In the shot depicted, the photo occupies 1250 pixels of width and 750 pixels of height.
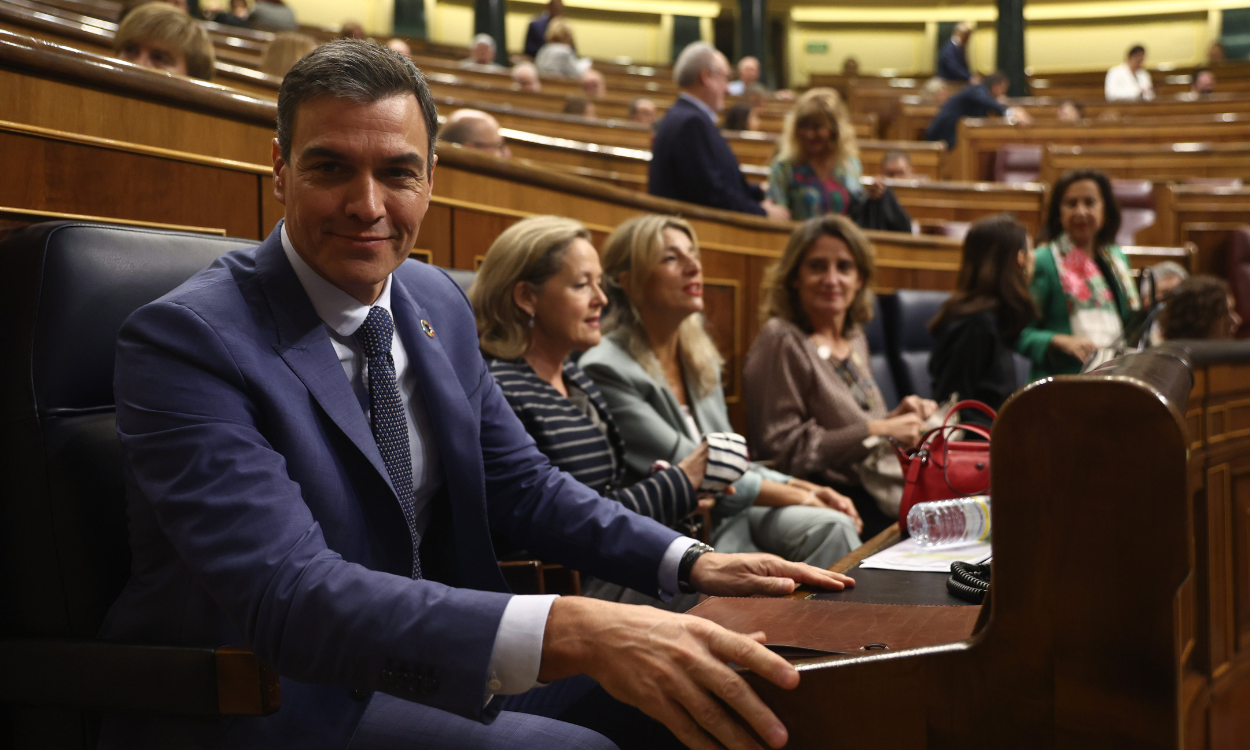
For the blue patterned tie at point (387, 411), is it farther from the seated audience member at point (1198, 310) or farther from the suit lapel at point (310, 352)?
the seated audience member at point (1198, 310)

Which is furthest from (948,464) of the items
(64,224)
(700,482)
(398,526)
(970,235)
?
(970,235)

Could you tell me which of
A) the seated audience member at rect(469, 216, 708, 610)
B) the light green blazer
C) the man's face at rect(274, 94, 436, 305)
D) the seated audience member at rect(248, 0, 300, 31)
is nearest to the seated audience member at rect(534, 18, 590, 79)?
the seated audience member at rect(248, 0, 300, 31)

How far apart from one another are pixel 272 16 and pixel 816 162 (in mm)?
5364

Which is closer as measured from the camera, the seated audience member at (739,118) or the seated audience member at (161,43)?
the seated audience member at (161,43)

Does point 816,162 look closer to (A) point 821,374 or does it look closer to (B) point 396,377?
(A) point 821,374

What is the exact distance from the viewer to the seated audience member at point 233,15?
6.38 meters

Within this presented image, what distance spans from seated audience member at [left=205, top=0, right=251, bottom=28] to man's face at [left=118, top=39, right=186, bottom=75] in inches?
189

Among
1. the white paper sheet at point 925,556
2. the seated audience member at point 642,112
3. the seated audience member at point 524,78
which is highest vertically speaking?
the seated audience member at point 524,78

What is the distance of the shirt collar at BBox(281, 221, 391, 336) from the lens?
868 mm

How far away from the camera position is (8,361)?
0.87 meters

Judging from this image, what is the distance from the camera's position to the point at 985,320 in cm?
243

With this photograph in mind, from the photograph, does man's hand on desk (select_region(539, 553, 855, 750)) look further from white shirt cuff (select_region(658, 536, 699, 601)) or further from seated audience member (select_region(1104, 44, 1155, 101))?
seated audience member (select_region(1104, 44, 1155, 101))

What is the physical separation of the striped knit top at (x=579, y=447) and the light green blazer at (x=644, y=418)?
0.48 feet

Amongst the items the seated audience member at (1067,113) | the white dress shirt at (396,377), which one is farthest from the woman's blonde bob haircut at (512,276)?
the seated audience member at (1067,113)
